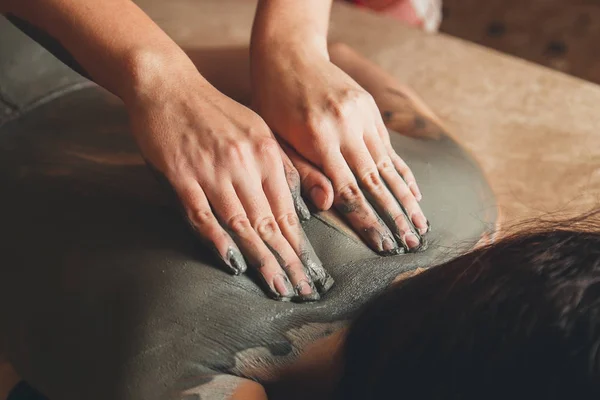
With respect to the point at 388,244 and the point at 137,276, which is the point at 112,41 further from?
the point at 388,244

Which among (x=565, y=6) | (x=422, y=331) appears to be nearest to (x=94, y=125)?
(x=422, y=331)

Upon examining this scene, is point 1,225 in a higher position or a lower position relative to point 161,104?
lower

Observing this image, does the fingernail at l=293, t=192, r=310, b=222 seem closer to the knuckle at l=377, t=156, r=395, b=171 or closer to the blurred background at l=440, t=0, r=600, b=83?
the knuckle at l=377, t=156, r=395, b=171

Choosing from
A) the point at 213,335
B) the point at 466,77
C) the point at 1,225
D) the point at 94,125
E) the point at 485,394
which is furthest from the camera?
the point at 466,77

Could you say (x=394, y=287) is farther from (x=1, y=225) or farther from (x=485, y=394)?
(x=1, y=225)

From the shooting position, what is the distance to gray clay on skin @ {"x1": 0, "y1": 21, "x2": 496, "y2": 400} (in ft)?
2.56

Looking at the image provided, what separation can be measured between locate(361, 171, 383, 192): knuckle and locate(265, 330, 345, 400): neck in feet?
0.62

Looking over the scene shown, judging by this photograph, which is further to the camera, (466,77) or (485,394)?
(466,77)

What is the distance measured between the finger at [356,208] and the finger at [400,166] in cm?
7

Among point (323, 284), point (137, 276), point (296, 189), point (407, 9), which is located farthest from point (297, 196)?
point (407, 9)

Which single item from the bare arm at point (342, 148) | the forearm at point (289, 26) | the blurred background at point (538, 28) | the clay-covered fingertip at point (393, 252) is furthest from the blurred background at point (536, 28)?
the clay-covered fingertip at point (393, 252)

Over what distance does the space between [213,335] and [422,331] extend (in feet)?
0.77

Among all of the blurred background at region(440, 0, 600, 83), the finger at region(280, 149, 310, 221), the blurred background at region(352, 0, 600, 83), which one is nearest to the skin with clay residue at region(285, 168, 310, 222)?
the finger at region(280, 149, 310, 221)

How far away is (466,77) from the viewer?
1770mm
